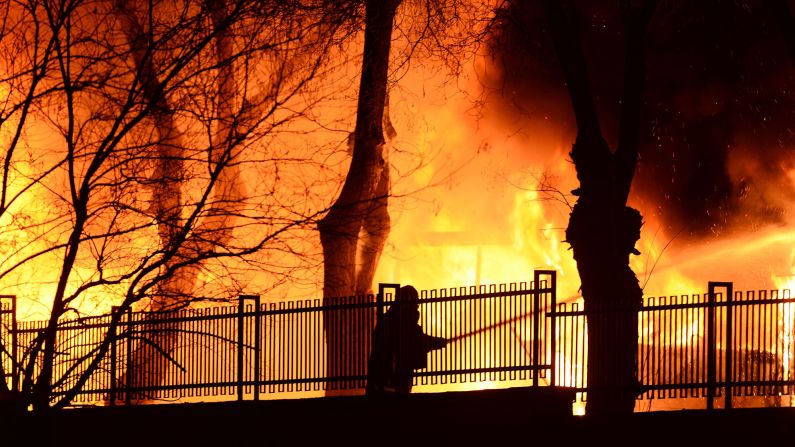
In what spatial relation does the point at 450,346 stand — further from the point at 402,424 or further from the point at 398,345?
the point at 402,424

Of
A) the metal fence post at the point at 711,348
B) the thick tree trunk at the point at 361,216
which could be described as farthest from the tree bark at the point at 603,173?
the thick tree trunk at the point at 361,216

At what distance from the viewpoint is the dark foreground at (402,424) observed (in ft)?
31.8

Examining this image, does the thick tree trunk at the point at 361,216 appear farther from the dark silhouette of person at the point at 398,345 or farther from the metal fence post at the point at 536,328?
the metal fence post at the point at 536,328

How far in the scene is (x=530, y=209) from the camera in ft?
92.0

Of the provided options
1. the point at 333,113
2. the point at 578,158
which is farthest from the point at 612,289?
the point at 333,113

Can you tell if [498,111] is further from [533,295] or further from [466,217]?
[533,295]

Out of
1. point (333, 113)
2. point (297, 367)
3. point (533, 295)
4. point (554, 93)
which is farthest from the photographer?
point (554, 93)

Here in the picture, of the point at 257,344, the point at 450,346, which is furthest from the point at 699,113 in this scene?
the point at 257,344

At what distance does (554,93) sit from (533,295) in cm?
1450

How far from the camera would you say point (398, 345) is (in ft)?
42.6

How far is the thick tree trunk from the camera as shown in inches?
528

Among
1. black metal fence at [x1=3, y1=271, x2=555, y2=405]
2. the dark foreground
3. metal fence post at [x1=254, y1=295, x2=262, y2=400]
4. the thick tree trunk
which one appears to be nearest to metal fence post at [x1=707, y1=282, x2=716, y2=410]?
black metal fence at [x1=3, y1=271, x2=555, y2=405]

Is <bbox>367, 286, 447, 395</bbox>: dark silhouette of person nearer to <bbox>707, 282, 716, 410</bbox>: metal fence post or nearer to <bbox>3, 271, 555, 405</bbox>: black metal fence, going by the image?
<bbox>3, 271, 555, 405</bbox>: black metal fence

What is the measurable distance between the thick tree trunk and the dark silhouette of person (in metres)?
0.64
